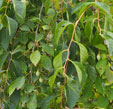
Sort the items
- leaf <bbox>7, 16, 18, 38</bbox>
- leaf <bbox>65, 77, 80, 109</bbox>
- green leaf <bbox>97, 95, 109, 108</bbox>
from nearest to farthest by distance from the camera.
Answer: leaf <bbox>65, 77, 80, 109</bbox> → leaf <bbox>7, 16, 18, 38</bbox> → green leaf <bbox>97, 95, 109, 108</bbox>

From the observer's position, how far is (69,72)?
2.87 feet

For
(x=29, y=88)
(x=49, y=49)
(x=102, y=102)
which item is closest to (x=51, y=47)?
(x=49, y=49)

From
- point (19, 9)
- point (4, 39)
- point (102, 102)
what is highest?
point (19, 9)

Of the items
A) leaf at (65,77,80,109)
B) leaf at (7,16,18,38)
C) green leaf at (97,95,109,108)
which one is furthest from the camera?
green leaf at (97,95,109,108)

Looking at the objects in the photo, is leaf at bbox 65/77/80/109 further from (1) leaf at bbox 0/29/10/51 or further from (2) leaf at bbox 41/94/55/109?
(1) leaf at bbox 0/29/10/51

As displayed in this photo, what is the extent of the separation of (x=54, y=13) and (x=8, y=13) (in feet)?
0.60

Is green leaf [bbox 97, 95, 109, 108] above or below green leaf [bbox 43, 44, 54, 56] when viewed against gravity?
below

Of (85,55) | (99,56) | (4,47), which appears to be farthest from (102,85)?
(4,47)

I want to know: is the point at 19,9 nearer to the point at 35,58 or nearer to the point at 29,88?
the point at 35,58

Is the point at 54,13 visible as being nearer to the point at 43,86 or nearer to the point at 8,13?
the point at 8,13

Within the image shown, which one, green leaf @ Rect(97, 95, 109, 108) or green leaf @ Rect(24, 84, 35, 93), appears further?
green leaf @ Rect(97, 95, 109, 108)

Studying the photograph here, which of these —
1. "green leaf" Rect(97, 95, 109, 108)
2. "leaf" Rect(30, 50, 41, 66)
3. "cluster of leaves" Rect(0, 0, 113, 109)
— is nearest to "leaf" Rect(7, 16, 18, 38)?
"cluster of leaves" Rect(0, 0, 113, 109)

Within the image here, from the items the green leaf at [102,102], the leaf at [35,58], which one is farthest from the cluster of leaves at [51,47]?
the green leaf at [102,102]


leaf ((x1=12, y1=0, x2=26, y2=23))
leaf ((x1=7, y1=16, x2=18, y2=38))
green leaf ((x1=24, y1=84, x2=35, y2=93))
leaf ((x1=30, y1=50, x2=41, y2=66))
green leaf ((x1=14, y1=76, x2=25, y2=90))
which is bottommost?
green leaf ((x1=24, y1=84, x2=35, y2=93))
